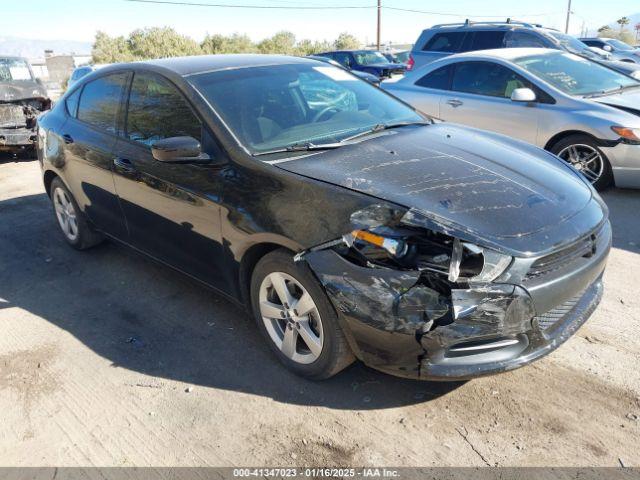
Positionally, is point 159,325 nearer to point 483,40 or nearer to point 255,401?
point 255,401

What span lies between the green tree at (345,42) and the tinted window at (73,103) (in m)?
52.8

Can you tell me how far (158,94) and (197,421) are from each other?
2.25 metres

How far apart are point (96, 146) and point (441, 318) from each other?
10.5 ft

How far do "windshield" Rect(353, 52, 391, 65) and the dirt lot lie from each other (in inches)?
676

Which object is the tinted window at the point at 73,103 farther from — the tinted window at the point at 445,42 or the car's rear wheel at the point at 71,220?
the tinted window at the point at 445,42

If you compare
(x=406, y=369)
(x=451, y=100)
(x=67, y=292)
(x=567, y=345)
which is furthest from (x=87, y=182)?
(x=451, y=100)

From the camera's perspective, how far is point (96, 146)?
4207 mm

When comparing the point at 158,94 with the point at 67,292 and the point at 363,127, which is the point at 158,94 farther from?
the point at 67,292

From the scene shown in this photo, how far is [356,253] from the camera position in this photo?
2.49 m

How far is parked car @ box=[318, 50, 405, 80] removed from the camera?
1927cm

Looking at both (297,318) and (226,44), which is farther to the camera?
(226,44)

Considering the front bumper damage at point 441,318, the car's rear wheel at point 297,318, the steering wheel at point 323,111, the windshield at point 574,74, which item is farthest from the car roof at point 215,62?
the windshield at point 574,74

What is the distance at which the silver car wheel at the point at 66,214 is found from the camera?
4969mm

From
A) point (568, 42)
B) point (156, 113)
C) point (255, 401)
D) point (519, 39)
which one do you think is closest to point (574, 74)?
point (519, 39)
